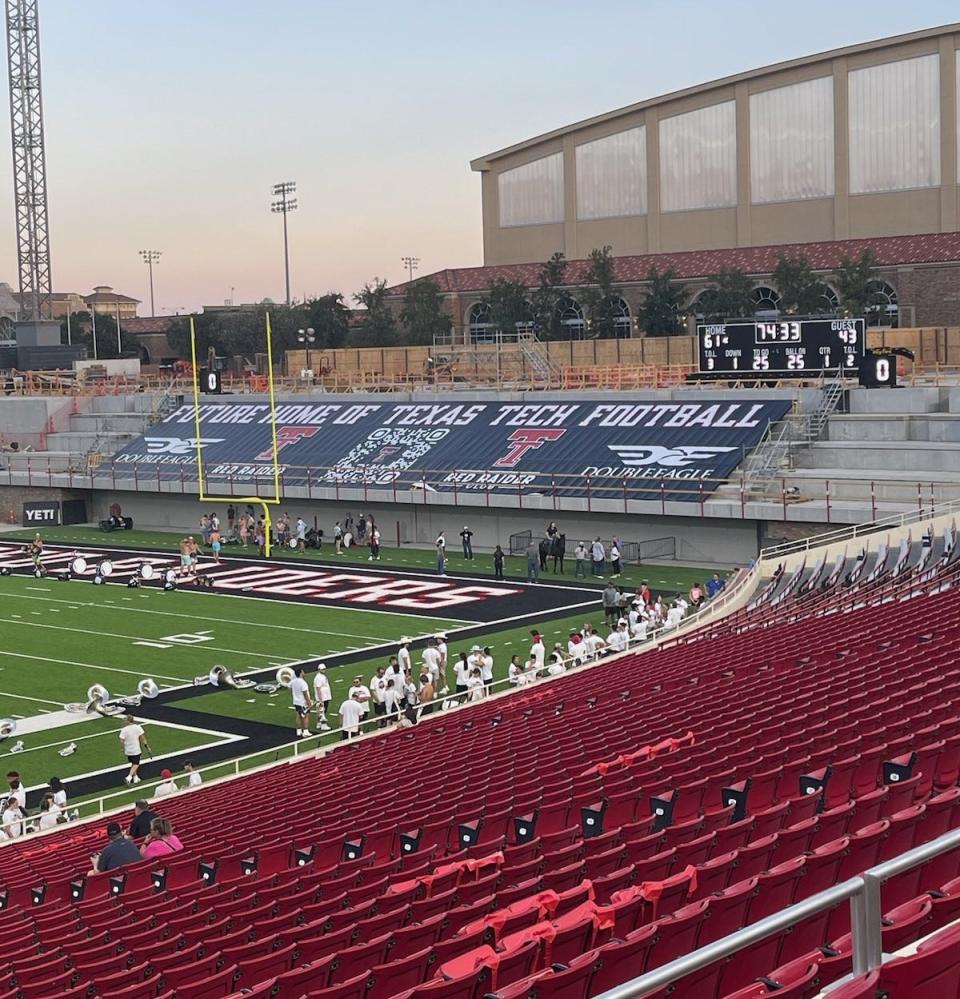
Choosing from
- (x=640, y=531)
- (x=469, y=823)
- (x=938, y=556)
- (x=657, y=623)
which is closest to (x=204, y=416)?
(x=640, y=531)

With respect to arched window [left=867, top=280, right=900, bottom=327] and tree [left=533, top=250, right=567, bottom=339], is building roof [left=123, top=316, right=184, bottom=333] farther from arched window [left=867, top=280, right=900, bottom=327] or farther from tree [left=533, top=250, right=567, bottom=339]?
arched window [left=867, top=280, right=900, bottom=327]

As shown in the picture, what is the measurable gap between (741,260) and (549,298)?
30.2 ft

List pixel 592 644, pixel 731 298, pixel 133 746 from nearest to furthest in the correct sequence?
pixel 133 746 < pixel 592 644 < pixel 731 298

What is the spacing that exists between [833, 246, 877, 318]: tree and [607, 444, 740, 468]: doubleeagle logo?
17956 millimetres

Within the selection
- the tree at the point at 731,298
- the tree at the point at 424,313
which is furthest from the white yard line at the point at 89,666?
the tree at the point at 424,313

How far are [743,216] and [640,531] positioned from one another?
31727mm

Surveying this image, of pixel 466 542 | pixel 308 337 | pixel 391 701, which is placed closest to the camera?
pixel 391 701

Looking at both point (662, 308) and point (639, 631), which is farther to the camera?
point (662, 308)

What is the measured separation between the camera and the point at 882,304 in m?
62.8

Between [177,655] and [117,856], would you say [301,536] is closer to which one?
[177,655]

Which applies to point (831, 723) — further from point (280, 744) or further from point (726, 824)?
point (280, 744)

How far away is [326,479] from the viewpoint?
49.7m

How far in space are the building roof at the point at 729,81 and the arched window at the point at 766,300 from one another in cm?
1034

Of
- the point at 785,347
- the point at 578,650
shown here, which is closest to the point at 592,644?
the point at 578,650
